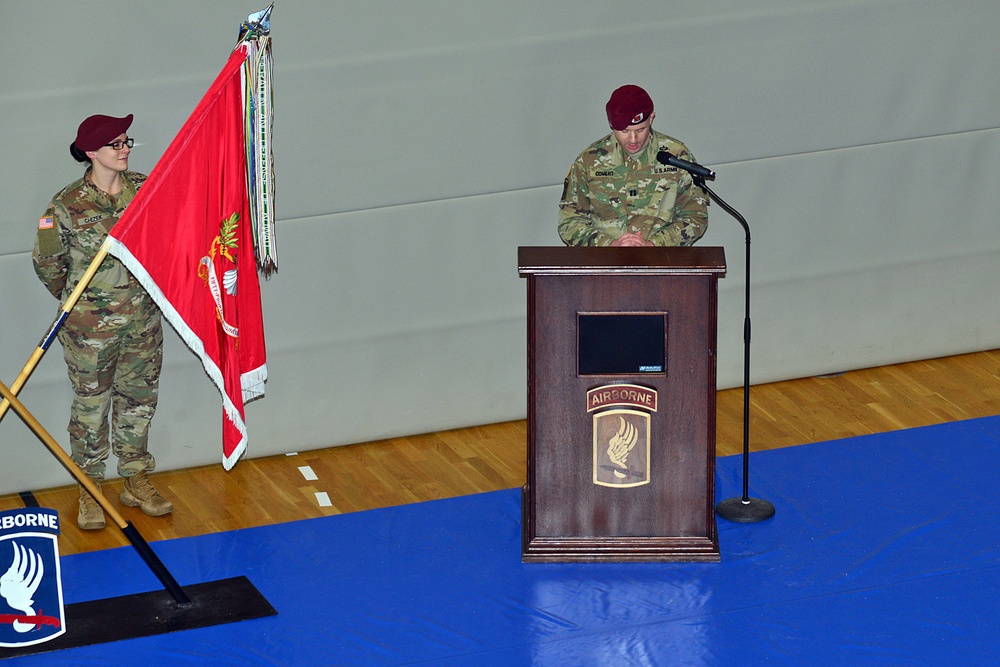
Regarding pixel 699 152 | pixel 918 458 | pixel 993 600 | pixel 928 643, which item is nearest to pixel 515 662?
pixel 928 643

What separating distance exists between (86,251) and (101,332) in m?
0.30

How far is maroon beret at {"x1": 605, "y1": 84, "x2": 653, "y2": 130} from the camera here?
5.05m

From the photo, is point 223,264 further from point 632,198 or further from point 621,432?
point 632,198

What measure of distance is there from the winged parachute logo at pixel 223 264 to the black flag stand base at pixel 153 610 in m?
0.66

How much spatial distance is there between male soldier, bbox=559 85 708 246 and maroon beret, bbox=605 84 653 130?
0.59 ft

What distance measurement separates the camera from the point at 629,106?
506 cm

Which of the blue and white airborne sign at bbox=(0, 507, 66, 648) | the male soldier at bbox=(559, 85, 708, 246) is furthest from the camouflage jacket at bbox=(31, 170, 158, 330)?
the male soldier at bbox=(559, 85, 708, 246)

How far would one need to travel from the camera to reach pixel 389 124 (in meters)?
5.81

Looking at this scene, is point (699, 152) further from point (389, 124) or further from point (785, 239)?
point (389, 124)

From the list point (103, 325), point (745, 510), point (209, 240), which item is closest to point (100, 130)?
point (103, 325)

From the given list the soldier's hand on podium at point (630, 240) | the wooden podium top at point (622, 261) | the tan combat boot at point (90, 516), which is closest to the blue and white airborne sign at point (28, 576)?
the tan combat boot at point (90, 516)

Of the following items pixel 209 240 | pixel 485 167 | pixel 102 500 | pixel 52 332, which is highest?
pixel 485 167

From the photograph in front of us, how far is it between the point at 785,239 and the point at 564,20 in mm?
1461

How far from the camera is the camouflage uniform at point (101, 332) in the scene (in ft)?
16.8
